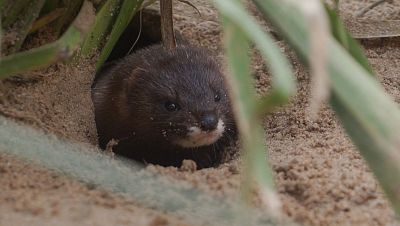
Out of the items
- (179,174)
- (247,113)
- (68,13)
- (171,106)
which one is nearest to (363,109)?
(247,113)

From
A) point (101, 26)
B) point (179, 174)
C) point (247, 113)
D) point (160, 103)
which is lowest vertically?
point (160, 103)

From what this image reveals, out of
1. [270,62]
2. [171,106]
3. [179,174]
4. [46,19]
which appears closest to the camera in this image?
[270,62]

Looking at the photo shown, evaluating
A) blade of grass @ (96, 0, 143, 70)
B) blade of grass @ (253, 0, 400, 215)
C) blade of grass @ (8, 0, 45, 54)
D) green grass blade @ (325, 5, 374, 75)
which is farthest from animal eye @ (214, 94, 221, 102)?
blade of grass @ (253, 0, 400, 215)

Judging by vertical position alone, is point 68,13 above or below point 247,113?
below

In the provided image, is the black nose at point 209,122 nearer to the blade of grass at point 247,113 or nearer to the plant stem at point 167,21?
the plant stem at point 167,21

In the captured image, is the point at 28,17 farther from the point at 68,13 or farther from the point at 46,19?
the point at 68,13

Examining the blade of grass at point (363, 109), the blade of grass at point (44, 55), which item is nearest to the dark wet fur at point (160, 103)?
the blade of grass at point (44, 55)
